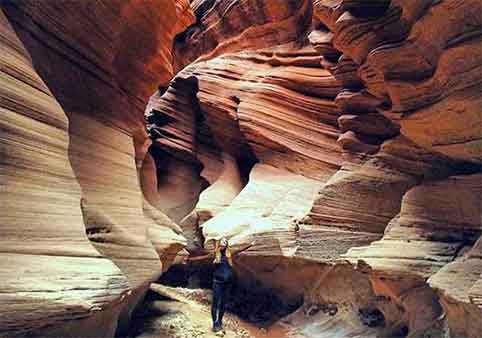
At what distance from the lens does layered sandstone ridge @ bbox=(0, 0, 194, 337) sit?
345 centimetres

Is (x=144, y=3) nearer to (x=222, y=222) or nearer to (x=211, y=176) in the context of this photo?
(x=222, y=222)

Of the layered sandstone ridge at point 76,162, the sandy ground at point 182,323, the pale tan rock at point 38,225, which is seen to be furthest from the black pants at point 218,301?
the pale tan rock at point 38,225

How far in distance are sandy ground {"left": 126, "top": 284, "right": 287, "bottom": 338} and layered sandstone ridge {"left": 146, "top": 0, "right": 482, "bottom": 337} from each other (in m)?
1.28

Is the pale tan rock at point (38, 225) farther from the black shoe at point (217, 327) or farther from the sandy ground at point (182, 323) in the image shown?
the black shoe at point (217, 327)

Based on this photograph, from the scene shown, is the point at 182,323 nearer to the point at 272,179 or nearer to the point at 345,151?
the point at 345,151

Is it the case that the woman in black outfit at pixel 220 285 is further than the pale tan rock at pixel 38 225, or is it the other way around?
the woman in black outfit at pixel 220 285

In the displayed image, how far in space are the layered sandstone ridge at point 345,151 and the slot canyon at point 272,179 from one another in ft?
0.12

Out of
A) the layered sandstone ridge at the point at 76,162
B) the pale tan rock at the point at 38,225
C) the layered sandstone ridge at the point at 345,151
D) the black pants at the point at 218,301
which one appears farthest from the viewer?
the black pants at the point at 218,301

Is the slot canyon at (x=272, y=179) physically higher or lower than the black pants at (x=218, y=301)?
higher

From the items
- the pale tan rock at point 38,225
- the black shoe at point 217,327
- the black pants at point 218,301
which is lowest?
the black shoe at point 217,327

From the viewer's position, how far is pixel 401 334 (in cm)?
663

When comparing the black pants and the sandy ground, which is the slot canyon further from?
the black pants

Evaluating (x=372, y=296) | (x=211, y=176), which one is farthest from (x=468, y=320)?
(x=211, y=176)

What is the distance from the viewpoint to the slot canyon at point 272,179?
3.82 metres
